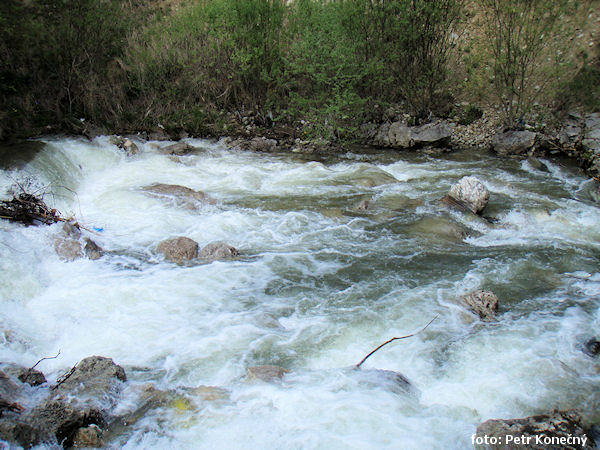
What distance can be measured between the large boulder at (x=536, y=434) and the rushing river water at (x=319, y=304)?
0.64ft

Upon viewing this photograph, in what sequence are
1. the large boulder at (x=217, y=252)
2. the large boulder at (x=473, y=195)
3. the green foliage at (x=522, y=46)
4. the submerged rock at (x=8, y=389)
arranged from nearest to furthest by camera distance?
1. the submerged rock at (x=8, y=389)
2. the large boulder at (x=217, y=252)
3. the large boulder at (x=473, y=195)
4. the green foliage at (x=522, y=46)

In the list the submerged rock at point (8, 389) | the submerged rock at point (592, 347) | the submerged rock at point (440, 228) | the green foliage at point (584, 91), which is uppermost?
the green foliage at point (584, 91)

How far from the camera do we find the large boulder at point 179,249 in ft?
21.4

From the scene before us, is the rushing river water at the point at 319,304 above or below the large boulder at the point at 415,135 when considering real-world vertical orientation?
below

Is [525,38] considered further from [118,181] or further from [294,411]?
[294,411]

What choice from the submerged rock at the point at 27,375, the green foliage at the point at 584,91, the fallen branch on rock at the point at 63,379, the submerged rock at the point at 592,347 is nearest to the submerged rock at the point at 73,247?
the submerged rock at the point at 27,375

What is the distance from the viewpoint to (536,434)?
3189mm

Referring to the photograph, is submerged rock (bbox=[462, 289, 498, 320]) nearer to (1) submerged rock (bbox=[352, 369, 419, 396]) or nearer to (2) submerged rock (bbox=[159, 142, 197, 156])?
(1) submerged rock (bbox=[352, 369, 419, 396])

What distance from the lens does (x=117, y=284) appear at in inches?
230

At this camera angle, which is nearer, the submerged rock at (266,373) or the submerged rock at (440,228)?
the submerged rock at (266,373)

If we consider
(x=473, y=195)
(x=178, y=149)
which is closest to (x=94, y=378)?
(x=473, y=195)

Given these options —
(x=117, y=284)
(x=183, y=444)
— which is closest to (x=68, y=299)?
(x=117, y=284)

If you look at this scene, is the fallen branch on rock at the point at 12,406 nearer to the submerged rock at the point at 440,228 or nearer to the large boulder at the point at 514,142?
the submerged rock at the point at 440,228

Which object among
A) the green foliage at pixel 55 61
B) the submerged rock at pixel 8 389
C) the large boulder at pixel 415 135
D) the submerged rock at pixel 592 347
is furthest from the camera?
the large boulder at pixel 415 135
